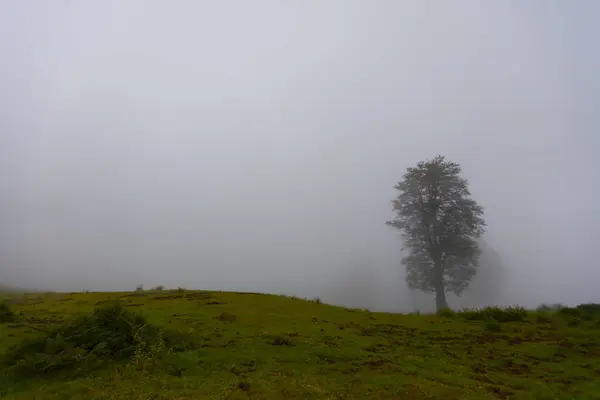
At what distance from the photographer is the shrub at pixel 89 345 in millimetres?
9216

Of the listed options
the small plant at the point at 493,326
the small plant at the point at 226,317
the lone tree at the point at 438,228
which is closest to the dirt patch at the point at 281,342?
the small plant at the point at 226,317

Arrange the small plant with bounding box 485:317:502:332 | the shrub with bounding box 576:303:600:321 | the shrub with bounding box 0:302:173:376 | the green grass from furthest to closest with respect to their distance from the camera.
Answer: the shrub with bounding box 576:303:600:321 < the small plant with bounding box 485:317:502:332 < the shrub with bounding box 0:302:173:376 < the green grass

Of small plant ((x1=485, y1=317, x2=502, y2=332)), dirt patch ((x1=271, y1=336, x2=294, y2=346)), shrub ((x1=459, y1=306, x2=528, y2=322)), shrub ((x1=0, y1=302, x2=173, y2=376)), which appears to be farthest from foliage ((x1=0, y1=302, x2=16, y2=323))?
shrub ((x1=459, y1=306, x2=528, y2=322))

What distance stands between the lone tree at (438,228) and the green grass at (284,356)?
17.3m

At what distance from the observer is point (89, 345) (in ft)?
33.6

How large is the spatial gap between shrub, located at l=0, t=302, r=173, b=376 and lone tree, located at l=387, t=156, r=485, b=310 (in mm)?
28123

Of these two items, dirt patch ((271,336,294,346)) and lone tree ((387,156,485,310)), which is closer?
dirt patch ((271,336,294,346))

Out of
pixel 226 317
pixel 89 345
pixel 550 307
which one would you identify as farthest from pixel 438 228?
pixel 89 345

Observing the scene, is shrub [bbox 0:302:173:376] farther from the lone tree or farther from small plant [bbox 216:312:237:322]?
the lone tree

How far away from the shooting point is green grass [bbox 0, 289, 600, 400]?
320 inches

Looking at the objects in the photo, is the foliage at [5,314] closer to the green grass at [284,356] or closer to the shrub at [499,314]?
the green grass at [284,356]

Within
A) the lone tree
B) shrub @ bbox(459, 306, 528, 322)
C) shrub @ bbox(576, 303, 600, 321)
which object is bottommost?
shrub @ bbox(459, 306, 528, 322)

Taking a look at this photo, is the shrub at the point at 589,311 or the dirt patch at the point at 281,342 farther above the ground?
the shrub at the point at 589,311

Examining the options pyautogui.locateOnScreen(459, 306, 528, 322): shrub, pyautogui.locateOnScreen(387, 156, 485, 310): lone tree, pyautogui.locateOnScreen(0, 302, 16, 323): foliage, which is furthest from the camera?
pyautogui.locateOnScreen(387, 156, 485, 310): lone tree
